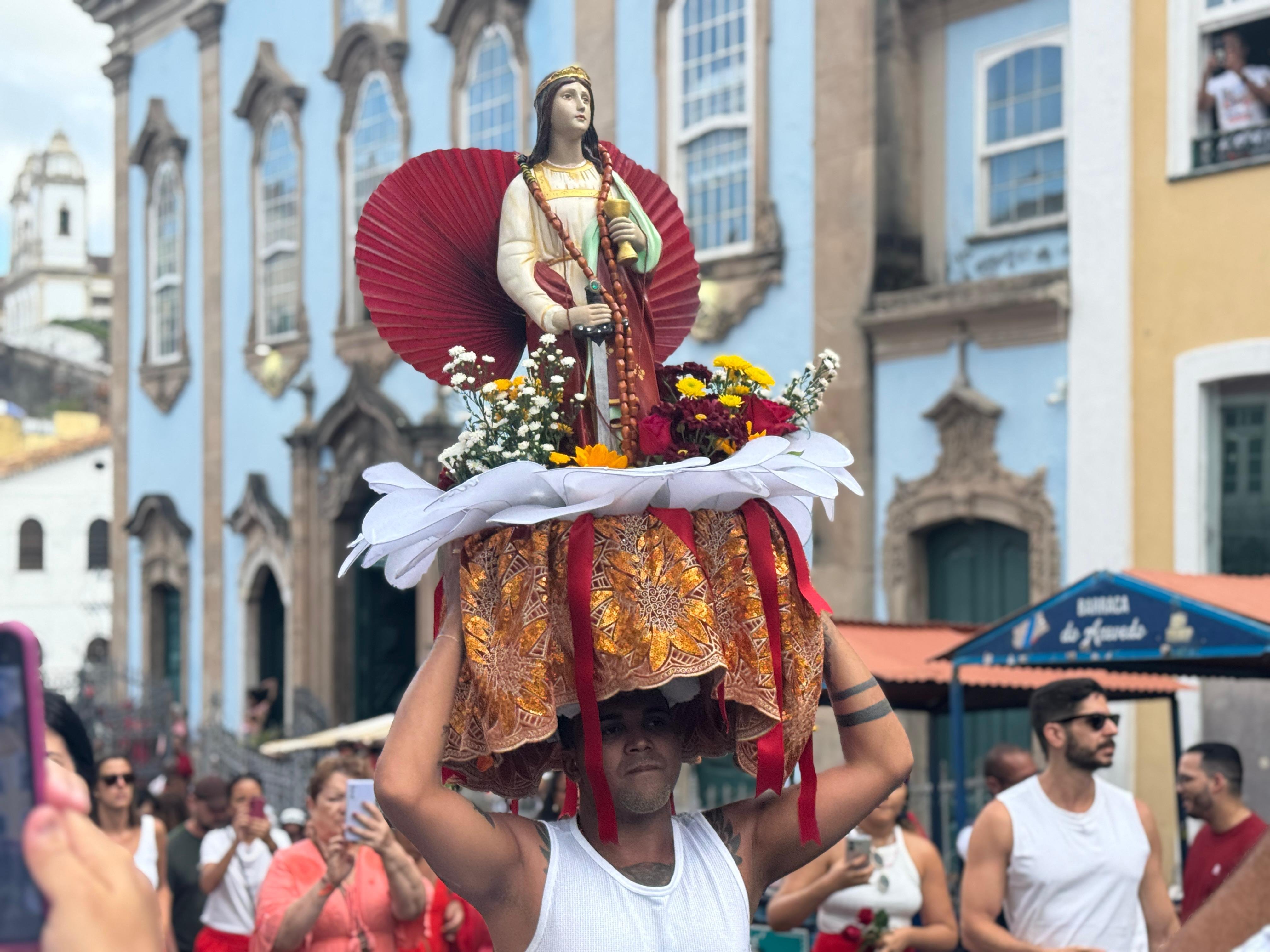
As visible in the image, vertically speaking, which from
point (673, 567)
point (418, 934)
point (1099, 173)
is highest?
point (1099, 173)

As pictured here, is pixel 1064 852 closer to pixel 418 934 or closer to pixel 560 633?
pixel 418 934

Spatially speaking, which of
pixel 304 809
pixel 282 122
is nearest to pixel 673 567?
pixel 304 809

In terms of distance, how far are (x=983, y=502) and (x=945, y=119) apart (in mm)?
3427

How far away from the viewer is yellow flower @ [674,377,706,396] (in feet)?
11.8

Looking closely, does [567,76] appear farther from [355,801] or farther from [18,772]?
[355,801]

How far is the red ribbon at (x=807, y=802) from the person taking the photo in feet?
11.3

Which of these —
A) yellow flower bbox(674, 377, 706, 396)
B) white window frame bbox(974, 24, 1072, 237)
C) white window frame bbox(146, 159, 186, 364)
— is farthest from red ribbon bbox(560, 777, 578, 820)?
white window frame bbox(146, 159, 186, 364)

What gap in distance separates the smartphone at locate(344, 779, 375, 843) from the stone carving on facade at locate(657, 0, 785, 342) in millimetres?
9568

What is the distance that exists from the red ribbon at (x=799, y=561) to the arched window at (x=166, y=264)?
22.9 metres

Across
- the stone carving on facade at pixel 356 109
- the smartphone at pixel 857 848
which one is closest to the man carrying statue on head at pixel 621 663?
the smartphone at pixel 857 848

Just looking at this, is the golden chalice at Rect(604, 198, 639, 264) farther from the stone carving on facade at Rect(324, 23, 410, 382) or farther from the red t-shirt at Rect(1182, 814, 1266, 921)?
the stone carving on facade at Rect(324, 23, 410, 382)

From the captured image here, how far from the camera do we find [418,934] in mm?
6586

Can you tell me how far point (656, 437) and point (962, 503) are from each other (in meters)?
Result: 10.5

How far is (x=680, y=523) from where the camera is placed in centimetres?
334
